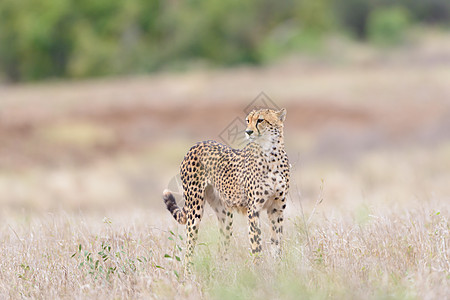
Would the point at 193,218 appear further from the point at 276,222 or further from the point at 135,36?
the point at 135,36

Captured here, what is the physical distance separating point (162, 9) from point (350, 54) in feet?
39.6

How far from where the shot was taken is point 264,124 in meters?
4.49

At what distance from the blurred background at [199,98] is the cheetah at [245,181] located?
25 centimetres

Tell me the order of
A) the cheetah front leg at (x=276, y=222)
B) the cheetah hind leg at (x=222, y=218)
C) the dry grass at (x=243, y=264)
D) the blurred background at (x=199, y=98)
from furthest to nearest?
1. the blurred background at (x=199, y=98)
2. the cheetah hind leg at (x=222, y=218)
3. the cheetah front leg at (x=276, y=222)
4. the dry grass at (x=243, y=264)

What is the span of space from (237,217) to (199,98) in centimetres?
1635

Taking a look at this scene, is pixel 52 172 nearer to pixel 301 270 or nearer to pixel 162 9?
pixel 301 270

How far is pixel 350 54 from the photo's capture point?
35531 mm

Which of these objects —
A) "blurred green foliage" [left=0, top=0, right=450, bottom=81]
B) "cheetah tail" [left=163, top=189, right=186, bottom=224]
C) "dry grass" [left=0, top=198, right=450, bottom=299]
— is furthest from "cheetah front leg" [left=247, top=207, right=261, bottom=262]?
"blurred green foliage" [left=0, top=0, right=450, bottom=81]

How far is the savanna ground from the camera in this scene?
4.40 meters

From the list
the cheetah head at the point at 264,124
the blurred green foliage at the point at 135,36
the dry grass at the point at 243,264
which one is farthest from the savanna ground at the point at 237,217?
the blurred green foliage at the point at 135,36

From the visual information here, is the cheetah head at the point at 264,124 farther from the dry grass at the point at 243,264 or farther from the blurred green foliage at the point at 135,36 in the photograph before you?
the blurred green foliage at the point at 135,36

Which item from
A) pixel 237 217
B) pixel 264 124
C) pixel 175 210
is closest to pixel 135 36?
pixel 237 217

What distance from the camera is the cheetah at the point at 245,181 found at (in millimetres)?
4523

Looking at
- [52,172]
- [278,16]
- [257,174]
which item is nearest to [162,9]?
[278,16]
